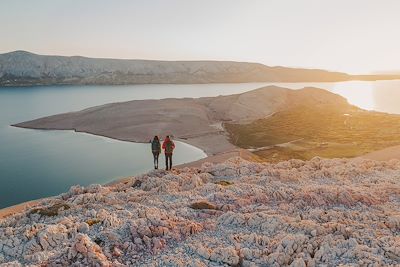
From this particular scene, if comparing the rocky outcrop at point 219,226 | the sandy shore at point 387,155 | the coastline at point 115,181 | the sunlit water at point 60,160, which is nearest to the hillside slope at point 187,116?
the coastline at point 115,181

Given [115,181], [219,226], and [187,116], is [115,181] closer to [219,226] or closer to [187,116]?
[219,226]

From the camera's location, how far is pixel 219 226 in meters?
12.7

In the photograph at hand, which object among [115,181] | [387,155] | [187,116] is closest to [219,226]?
[115,181]

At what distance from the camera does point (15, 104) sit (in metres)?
96.2

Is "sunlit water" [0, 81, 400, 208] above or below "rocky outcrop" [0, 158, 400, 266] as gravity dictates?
below

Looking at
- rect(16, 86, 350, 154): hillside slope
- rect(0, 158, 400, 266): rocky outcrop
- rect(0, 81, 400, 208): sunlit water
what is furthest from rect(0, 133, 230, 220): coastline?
rect(16, 86, 350, 154): hillside slope

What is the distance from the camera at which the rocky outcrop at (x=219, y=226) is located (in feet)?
34.1

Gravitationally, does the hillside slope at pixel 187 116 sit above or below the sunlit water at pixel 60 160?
above

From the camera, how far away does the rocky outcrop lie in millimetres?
10398

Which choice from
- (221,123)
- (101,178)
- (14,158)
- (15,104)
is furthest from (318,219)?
(15,104)

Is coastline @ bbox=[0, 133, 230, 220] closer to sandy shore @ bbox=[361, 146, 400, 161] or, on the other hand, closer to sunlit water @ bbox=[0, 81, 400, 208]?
sunlit water @ bbox=[0, 81, 400, 208]

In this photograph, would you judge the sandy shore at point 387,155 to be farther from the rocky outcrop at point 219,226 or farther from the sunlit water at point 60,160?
the sunlit water at point 60,160

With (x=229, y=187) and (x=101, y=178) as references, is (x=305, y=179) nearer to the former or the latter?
(x=229, y=187)

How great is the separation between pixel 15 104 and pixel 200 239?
323 feet
